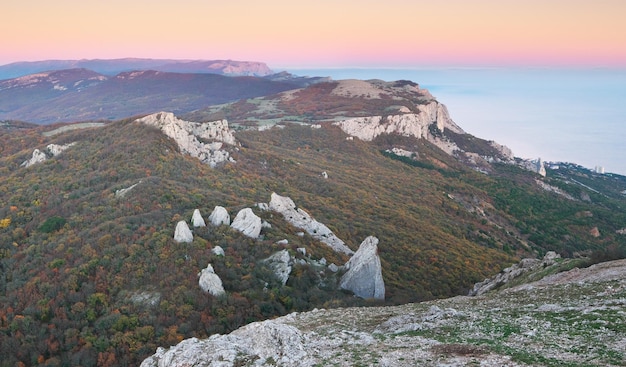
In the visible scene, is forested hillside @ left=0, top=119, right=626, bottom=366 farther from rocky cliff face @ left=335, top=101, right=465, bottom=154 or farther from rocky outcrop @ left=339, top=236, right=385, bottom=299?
rocky cliff face @ left=335, top=101, right=465, bottom=154

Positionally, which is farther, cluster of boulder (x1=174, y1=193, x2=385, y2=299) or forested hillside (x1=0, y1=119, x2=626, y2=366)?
cluster of boulder (x1=174, y1=193, x2=385, y2=299)

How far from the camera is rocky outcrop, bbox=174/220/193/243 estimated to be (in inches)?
1384

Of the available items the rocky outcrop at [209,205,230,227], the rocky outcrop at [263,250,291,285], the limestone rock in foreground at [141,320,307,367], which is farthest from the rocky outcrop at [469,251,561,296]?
the rocky outcrop at [209,205,230,227]

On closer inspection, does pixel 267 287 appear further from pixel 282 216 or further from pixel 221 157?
pixel 221 157

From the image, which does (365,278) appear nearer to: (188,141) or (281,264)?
(281,264)

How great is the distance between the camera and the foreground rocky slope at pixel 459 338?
14875 millimetres

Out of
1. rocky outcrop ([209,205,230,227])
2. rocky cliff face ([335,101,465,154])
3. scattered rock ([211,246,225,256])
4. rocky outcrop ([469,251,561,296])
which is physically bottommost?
rocky outcrop ([469,251,561,296])

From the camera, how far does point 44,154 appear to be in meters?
62.4

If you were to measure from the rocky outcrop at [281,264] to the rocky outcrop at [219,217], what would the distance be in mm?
7281

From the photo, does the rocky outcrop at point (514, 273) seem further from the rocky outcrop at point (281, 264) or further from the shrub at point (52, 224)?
the shrub at point (52, 224)

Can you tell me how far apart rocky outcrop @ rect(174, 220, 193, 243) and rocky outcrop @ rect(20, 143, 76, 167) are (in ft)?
135

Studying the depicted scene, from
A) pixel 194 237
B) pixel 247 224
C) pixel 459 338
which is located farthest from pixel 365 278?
pixel 459 338

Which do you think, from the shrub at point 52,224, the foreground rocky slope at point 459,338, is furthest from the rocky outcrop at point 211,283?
the shrub at point 52,224

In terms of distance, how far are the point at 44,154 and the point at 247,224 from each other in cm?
4522
